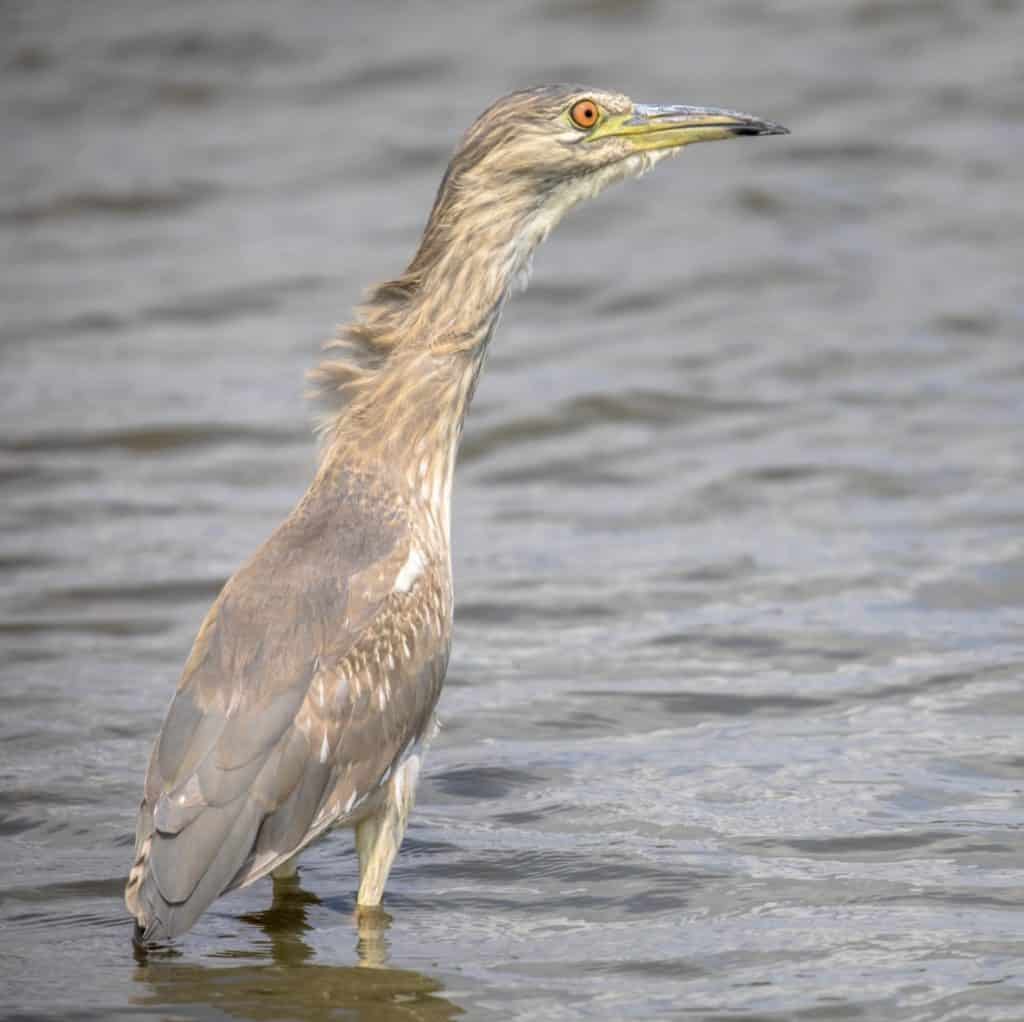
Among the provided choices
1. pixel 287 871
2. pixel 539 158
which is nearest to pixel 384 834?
pixel 287 871

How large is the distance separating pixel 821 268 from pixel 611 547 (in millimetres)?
4736

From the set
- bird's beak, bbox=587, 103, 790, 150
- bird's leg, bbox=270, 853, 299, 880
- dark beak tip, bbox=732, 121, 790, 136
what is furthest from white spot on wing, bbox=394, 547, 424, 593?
dark beak tip, bbox=732, 121, 790, 136

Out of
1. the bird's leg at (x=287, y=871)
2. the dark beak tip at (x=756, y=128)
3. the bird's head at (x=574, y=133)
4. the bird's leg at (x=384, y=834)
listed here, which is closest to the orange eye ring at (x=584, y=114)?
the bird's head at (x=574, y=133)

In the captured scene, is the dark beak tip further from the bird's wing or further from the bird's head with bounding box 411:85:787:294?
the bird's wing

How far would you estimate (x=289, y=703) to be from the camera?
6055 millimetres

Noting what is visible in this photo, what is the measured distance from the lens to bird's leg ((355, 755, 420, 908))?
6.32 metres

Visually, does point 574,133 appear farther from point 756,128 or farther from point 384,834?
point 384,834

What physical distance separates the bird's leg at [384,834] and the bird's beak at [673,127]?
2190 mm

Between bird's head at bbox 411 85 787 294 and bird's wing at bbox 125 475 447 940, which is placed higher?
bird's head at bbox 411 85 787 294

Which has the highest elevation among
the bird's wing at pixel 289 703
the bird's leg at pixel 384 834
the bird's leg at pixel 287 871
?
the bird's wing at pixel 289 703

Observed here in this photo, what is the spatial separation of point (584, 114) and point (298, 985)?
2947 mm

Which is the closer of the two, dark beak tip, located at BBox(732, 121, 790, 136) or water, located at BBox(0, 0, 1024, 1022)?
water, located at BBox(0, 0, 1024, 1022)

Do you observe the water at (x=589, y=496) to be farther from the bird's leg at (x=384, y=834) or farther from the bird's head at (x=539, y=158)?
the bird's head at (x=539, y=158)

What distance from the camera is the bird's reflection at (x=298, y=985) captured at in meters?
5.73
